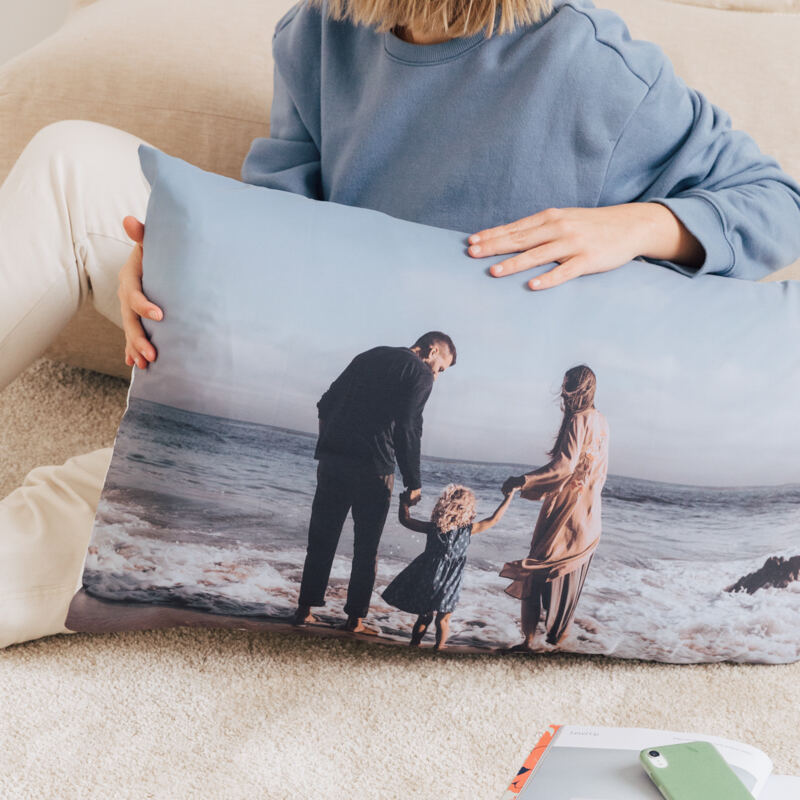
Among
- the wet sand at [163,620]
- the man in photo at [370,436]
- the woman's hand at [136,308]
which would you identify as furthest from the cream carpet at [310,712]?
the woman's hand at [136,308]

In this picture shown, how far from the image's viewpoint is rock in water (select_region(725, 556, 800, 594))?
71 cm

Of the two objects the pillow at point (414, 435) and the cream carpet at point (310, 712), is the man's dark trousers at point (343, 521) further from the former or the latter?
the cream carpet at point (310, 712)

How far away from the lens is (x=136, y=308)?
0.63 m

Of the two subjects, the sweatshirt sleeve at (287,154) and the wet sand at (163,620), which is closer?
the wet sand at (163,620)

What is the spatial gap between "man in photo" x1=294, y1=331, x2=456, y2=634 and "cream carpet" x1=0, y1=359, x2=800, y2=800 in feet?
0.51

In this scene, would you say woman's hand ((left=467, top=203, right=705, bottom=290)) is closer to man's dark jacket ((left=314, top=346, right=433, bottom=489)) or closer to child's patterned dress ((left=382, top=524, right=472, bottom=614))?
man's dark jacket ((left=314, top=346, right=433, bottom=489))

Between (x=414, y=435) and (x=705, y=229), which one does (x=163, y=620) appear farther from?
(x=705, y=229)

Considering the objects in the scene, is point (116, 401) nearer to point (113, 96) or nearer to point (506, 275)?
point (113, 96)

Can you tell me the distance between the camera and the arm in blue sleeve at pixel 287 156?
833 mm

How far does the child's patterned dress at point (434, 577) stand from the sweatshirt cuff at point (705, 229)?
306 mm

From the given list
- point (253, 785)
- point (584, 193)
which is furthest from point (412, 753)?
point (584, 193)

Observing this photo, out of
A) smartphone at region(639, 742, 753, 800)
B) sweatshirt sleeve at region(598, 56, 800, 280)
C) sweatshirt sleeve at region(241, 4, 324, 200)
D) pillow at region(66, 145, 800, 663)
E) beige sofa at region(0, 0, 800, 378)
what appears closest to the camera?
smartphone at region(639, 742, 753, 800)

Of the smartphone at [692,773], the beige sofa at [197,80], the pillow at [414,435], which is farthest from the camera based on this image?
the beige sofa at [197,80]

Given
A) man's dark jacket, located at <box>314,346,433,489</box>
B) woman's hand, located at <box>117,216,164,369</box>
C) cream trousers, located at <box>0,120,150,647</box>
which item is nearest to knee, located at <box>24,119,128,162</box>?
cream trousers, located at <box>0,120,150,647</box>
